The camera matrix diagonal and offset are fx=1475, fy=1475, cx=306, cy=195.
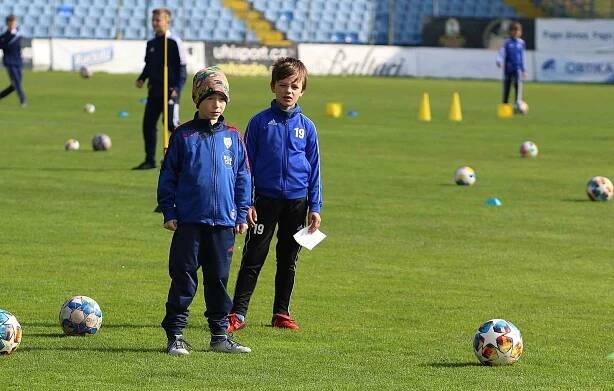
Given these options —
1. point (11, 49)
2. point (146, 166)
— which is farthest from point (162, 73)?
point (11, 49)

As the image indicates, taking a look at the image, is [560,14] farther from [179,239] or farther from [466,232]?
[179,239]

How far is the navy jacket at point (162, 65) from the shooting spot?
21047 millimetres

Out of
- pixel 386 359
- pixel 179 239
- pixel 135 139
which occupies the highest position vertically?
pixel 179 239

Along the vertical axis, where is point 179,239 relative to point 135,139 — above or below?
above

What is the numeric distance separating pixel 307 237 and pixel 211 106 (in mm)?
1506

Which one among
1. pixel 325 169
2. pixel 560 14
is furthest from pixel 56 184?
pixel 560 14

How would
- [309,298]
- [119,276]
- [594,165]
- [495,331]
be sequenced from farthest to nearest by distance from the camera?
[594,165] → [119,276] → [309,298] → [495,331]

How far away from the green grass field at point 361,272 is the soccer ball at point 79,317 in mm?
158

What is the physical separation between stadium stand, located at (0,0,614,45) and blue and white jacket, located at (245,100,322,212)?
48460mm

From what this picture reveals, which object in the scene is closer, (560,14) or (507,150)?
(507,150)

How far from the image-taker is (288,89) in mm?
9891

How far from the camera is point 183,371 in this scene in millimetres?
8578

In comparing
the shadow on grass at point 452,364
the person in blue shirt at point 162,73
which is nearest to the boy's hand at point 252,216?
the shadow on grass at point 452,364

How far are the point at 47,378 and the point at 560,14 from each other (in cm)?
5597
